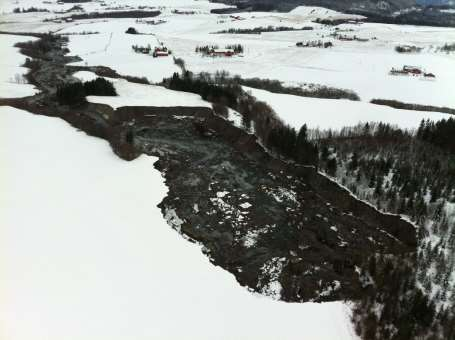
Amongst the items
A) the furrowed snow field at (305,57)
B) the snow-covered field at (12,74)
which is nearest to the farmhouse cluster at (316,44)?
the furrowed snow field at (305,57)

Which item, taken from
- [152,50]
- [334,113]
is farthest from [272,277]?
[152,50]

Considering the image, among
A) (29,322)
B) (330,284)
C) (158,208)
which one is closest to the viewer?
(29,322)

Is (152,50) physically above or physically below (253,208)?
above

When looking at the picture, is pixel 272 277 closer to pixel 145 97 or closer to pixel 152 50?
pixel 145 97

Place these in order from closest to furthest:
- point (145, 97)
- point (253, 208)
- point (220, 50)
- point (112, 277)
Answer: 1. point (112, 277)
2. point (253, 208)
3. point (145, 97)
4. point (220, 50)

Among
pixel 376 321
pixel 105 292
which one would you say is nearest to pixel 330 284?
pixel 376 321

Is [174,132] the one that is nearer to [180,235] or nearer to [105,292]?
[180,235]

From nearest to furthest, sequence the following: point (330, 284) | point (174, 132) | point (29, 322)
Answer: point (29, 322) < point (330, 284) < point (174, 132)
